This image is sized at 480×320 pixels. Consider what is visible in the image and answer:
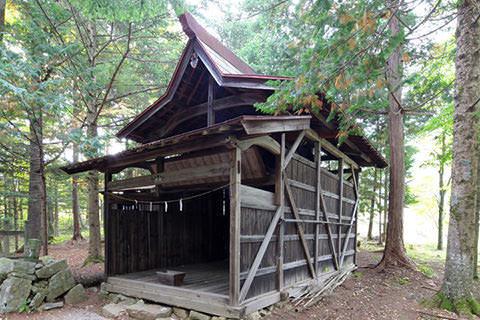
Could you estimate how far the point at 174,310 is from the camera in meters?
5.46

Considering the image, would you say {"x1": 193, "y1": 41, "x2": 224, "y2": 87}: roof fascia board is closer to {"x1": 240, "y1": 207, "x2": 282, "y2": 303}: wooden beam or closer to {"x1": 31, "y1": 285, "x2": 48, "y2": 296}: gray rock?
{"x1": 240, "y1": 207, "x2": 282, "y2": 303}: wooden beam

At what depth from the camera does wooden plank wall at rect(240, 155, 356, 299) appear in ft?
16.5

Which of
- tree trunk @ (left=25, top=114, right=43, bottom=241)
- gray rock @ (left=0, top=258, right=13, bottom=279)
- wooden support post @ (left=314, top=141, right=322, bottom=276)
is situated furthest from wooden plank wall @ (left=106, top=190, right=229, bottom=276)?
tree trunk @ (left=25, top=114, right=43, bottom=241)

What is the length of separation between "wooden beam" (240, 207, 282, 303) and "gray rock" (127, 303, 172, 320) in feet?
5.48

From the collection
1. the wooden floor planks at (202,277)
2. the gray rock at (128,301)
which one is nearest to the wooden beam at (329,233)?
the wooden floor planks at (202,277)

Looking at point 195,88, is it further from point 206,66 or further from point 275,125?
point 275,125

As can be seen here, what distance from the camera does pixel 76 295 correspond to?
21.0 ft

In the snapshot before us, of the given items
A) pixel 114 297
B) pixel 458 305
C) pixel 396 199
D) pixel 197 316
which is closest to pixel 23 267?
pixel 114 297

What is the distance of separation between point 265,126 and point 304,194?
2.70 meters

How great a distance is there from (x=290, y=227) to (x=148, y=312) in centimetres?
324

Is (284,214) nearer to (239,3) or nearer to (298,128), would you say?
(298,128)

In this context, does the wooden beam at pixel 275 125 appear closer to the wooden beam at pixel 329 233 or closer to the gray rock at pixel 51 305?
the wooden beam at pixel 329 233

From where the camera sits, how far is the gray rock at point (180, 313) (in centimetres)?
526

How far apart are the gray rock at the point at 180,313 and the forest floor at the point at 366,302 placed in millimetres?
1475
